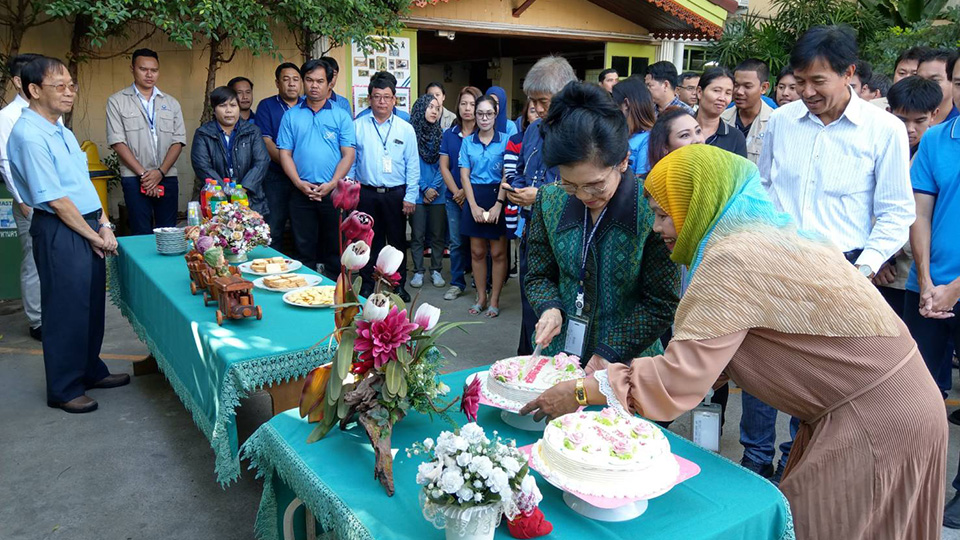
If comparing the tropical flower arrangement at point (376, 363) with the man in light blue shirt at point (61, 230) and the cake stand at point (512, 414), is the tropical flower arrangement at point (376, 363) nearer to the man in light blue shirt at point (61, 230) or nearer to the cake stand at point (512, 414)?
the cake stand at point (512, 414)

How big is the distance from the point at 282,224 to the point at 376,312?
487 centimetres

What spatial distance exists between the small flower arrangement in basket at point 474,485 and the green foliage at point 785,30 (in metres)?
10.8

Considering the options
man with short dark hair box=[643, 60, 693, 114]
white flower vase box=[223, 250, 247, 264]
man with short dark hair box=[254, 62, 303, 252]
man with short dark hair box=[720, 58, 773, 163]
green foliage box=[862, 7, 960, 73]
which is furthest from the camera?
green foliage box=[862, 7, 960, 73]

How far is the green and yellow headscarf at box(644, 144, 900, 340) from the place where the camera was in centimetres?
146

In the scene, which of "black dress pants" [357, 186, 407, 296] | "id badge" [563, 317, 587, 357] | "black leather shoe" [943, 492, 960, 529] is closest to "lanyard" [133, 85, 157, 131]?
"black dress pants" [357, 186, 407, 296]

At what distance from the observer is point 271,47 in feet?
20.5

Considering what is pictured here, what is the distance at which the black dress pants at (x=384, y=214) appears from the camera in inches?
235

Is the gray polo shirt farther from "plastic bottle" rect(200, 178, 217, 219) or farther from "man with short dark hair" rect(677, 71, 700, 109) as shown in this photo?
"man with short dark hair" rect(677, 71, 700, 109)

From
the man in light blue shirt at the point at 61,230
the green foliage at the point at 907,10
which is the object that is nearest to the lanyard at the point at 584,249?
the man in light blue shirt at the point at 61,230

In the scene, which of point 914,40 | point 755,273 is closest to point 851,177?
point 755,273

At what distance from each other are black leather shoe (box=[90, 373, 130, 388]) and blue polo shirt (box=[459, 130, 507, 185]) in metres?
3.00

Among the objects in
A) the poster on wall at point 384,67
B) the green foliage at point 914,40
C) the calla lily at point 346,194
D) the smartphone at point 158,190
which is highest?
the green foliage at point 914,40

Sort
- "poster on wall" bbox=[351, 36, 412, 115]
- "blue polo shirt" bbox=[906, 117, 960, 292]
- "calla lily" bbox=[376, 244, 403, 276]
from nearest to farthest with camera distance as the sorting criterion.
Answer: "calla lily" bbox=[376, 244, 403, 276] < "blue polo shirt" bbox=[906, 117, 960, 292] < "poster on wall" bbox=[351, 36, 412, 115]

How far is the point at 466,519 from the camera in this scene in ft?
4.26
